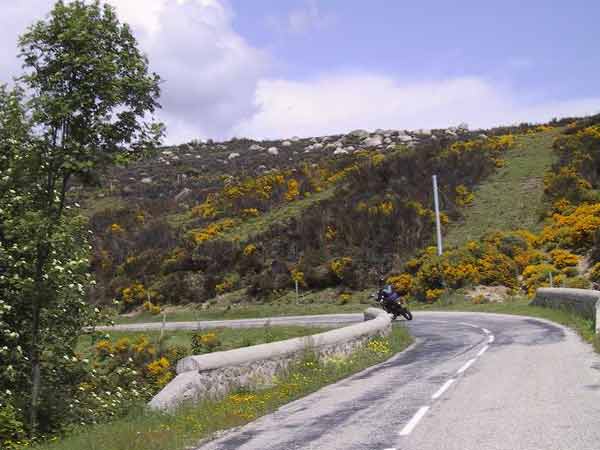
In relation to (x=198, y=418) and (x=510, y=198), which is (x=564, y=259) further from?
(x=198, y=418)

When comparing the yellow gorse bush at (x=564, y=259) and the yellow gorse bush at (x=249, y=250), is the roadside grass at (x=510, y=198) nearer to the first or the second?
the yellow gorse bush at (x=564, y=259)

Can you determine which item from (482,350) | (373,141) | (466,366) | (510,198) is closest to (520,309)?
(482,350)

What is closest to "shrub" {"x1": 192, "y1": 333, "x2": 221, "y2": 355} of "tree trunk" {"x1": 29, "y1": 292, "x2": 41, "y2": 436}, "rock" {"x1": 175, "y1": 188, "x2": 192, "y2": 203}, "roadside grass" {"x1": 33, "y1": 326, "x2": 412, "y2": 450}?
"roadside grass" {"x1": 33, "y1": 326, "x2": 412, "y2": 450}

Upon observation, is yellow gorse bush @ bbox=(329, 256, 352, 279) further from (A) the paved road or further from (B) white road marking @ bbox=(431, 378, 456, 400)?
(B) white road marking @ bbox=(431, 378, 456, 400)

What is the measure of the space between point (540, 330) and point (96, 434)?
14.7 meters

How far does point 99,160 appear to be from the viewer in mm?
10773

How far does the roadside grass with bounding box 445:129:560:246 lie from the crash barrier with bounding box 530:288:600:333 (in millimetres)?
15112

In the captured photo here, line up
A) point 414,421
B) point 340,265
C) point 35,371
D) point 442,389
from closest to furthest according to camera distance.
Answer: point 414,421, point 35,371, point 442,389, point 340,265

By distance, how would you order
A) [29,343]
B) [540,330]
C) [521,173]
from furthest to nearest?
[521,173]
[540,330]
[29,343]

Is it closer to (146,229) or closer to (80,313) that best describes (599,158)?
(146,229)

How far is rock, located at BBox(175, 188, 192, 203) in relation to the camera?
6906 centimetres

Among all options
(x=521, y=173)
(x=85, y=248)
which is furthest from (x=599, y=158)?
(x=85, y=248)

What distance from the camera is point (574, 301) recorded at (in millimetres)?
22047

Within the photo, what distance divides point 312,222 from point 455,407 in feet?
122
